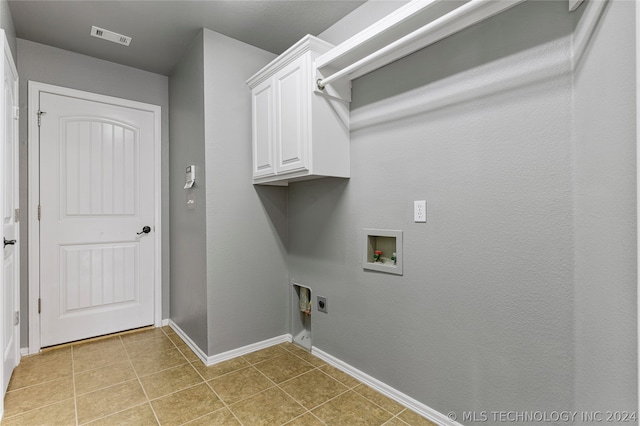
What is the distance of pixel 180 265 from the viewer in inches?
117

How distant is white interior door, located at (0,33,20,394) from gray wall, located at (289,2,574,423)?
6.78 feet

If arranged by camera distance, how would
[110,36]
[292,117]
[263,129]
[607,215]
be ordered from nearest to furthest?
[607,215], [292,117], [263,129], [110,36]

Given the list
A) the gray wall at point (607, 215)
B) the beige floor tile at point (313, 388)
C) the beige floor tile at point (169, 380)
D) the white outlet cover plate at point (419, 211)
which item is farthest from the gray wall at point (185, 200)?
the gray wall at point (607, 215)

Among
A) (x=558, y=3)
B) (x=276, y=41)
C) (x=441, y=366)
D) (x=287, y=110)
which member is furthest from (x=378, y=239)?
(x=276, y=41)

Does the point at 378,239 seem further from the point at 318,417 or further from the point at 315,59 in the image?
the point at 315,59

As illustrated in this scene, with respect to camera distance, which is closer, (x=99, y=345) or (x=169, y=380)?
(x=169, y=380)

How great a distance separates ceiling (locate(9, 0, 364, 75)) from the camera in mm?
2182

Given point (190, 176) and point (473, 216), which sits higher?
point (190, 176)

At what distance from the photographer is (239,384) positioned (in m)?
2.13

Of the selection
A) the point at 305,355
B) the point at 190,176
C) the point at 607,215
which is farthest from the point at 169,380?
the point at 607,215

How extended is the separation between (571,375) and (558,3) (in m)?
1.47

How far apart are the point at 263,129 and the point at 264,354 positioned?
1.78 metres

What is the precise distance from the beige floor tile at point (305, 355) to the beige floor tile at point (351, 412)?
0.46 meters

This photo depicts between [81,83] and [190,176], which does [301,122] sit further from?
[81,83]
